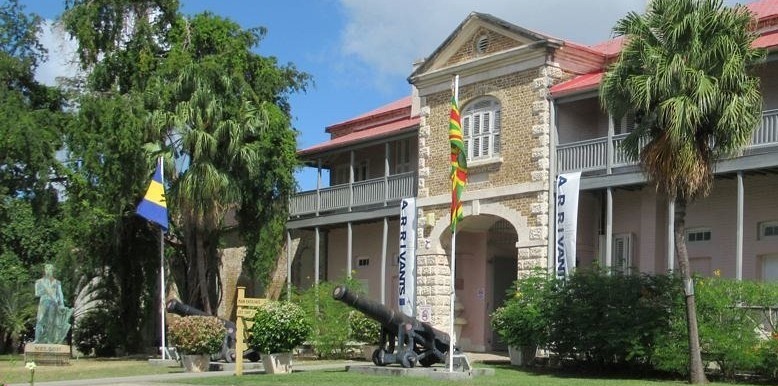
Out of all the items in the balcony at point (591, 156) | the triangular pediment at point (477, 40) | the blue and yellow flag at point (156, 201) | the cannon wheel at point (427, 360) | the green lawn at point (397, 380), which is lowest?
the green lawn at point (397, 380)

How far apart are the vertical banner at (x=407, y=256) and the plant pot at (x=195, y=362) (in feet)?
26.4

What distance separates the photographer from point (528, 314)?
73.3ft

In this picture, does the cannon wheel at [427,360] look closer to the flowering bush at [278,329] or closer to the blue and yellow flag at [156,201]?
the flowering bush at [278,329]

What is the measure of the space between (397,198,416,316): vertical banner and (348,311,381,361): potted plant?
253 centimetres

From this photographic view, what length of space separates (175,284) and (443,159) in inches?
430

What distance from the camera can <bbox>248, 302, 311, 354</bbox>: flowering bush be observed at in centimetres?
2020

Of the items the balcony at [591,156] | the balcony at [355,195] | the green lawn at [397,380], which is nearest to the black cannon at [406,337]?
the green lawn at [397,380]

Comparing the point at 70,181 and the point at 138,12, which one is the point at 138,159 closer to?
the point at 70,181

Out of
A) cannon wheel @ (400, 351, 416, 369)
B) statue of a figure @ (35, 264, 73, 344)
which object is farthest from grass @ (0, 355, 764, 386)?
statue of a figure @ (35, 264, 73, 344)

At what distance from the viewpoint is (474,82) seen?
28.1 m

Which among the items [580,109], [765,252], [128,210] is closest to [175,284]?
[128,210]

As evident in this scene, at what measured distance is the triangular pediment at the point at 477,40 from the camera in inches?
1055

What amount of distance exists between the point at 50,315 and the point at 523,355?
37.1 ft

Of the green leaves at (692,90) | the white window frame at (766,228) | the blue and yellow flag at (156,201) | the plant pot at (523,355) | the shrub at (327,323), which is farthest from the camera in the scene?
the shrub at (327,323)
